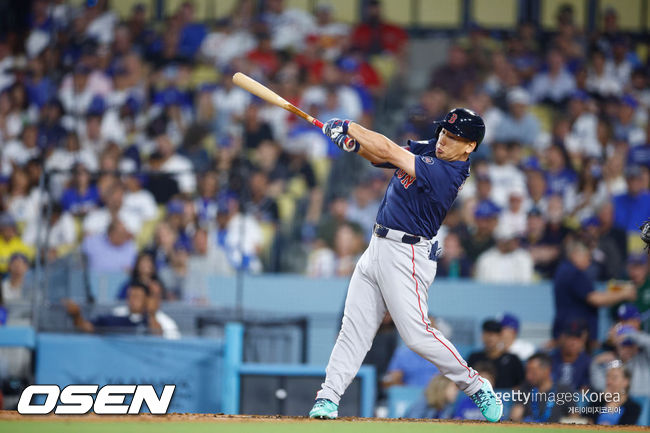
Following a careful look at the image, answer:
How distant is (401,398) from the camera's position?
24.9 ft

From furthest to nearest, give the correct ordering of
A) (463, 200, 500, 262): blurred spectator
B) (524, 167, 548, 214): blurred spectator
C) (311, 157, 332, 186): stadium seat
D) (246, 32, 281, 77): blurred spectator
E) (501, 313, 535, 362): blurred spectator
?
(246, 32, 281, 77): blurred spectator < (311, 157, 332, 186): stadium seat < (524, 167, 548, 214): blurred spectator < (463, 200, 500, 262): blurred spectator < (501, 313, 535, 362): blurred spectator

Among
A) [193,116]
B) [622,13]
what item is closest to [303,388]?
[193,116]

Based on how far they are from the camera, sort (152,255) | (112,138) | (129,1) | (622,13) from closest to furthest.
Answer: (152,255)
(112,138)
(622,13)
(129,1)

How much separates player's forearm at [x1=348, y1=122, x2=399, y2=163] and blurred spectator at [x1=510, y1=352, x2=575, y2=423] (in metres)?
2.47

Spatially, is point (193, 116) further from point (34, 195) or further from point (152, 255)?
point (152, 255)

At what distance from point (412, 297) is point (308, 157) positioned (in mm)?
6430

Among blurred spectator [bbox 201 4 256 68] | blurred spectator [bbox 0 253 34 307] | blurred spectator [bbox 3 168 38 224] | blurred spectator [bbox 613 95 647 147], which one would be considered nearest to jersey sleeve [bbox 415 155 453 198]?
blurred spectator [bbox 0 253 34 307]

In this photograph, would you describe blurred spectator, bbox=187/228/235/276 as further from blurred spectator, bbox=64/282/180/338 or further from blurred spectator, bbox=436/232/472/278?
blurred spectator, bbox=436/232/472/278

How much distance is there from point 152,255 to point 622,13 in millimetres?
8046

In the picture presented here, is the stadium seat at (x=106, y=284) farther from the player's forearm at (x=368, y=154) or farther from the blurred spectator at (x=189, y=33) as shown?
the blurred spectator at (x=189, y=33)

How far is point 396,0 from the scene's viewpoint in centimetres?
1420

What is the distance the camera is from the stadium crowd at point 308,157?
8516 millimetres

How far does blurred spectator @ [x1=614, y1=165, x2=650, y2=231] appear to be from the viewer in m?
10.1

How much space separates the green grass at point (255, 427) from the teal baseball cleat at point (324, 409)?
0.71ft
